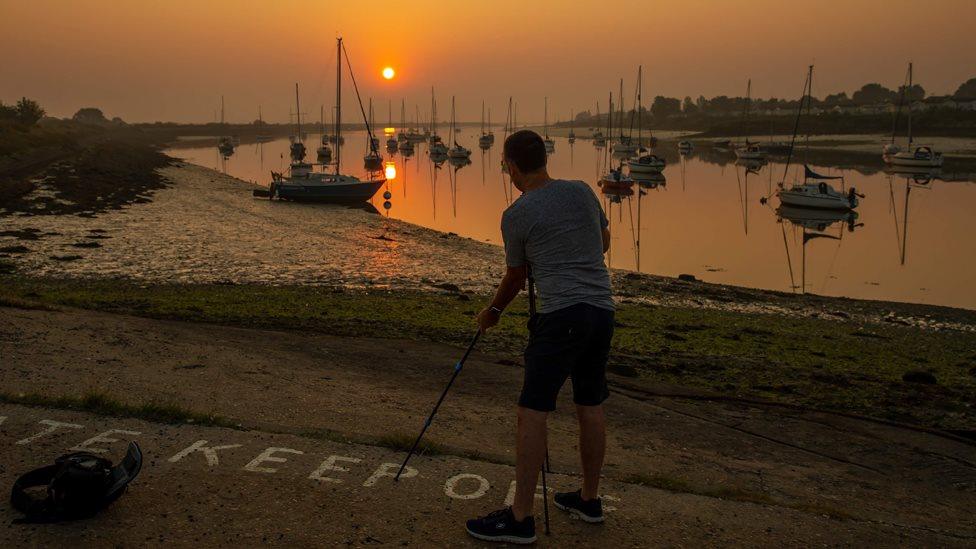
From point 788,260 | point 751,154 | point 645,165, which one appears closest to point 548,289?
point 788,260

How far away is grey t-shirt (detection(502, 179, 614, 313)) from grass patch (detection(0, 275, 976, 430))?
6531mm

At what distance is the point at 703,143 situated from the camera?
158 meters

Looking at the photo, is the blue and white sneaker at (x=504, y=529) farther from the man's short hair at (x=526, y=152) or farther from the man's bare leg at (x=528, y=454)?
the man's short hair at (x=526, y=152)

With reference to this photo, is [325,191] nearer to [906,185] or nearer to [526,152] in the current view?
[526,152]

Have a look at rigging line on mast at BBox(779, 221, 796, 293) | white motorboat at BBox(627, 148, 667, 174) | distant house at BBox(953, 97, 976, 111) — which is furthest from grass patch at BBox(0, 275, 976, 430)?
distant house at BBox(953, 97, 976, 111)

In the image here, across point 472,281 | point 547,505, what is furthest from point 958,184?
point 547,505

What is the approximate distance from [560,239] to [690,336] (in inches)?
444

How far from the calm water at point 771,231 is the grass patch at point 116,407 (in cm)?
2275

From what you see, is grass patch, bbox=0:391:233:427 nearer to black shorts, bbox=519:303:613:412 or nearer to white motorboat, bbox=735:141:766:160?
black shorts, bbox=519:303:613:412

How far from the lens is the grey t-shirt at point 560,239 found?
4.45m

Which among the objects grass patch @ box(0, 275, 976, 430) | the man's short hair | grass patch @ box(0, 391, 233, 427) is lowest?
grass patch @ box(0, 275, 976, 430)

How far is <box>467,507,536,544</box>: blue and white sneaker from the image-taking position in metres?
4.67

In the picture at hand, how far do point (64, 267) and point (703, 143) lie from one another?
498 feet

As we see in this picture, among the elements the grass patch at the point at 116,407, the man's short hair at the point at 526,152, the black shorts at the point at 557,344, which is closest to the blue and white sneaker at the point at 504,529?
the black shorts at the point at 557,344
